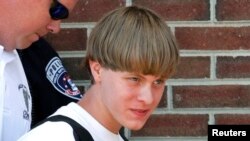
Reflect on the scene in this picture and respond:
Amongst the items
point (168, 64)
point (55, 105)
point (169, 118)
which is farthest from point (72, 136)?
point (169, 118)

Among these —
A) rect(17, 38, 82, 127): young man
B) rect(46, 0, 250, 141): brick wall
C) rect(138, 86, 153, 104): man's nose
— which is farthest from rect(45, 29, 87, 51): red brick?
rect(138, 86, 153, 104): man's nose

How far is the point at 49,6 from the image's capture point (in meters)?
2.01

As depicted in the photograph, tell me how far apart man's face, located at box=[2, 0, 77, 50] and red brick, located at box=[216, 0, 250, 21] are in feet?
2.02

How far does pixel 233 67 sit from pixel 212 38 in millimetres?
122

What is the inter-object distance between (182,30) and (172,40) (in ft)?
1.66

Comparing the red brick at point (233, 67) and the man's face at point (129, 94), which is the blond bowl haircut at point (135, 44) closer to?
the man's face at point (129, 94)

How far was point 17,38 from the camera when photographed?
199 cm

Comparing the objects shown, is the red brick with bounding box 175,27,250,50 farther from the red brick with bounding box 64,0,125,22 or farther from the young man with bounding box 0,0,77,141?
the young man with bounding box 0,0,77,141

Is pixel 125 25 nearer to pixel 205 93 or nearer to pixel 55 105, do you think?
pixel 55 105

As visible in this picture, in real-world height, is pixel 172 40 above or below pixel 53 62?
above

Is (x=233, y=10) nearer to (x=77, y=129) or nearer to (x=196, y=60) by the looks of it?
(x=196, y=60)

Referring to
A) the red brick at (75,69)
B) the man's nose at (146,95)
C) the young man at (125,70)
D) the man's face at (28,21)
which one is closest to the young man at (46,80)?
the red brick at (75,69)

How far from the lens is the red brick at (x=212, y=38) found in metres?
2.40

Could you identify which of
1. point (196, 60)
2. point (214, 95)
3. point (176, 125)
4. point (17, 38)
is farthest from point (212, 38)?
point (17, 38)
